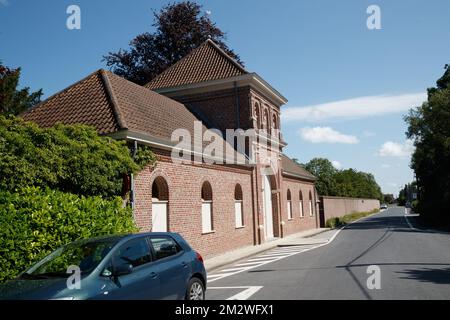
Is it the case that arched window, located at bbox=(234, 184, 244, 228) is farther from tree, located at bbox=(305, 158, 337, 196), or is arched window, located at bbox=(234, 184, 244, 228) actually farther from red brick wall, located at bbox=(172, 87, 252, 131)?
tree, located at bbox=(305, 158, 337, 196)

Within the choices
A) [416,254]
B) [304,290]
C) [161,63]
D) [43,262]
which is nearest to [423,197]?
[161,63]

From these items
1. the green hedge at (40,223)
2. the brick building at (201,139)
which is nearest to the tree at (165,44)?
the brick building at (201,139)

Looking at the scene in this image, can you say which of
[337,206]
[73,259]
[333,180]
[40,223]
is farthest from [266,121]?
[333,180]

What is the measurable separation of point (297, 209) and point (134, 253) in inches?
1067

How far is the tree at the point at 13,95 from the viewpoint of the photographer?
2587 centimetres

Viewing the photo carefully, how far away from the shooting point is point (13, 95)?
103ft

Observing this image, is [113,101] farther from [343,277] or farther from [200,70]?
[200,70]

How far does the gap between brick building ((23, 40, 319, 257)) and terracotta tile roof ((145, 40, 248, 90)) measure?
0.06 m

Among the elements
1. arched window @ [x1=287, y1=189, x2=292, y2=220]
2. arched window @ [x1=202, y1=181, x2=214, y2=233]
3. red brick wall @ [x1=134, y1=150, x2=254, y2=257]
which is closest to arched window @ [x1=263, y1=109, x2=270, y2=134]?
red brick wall @ [x1=134, y1=150, x2=254, y2=257]

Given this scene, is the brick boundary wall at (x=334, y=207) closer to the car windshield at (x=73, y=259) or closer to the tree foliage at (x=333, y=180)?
the tree foliage at (x=333, y=180)

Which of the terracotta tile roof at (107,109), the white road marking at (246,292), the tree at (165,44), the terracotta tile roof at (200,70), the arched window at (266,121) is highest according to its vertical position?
the tree at (165,44)

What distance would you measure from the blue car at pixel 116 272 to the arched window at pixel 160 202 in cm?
668
